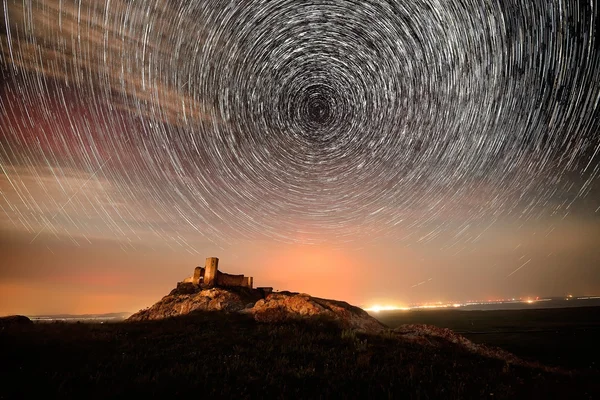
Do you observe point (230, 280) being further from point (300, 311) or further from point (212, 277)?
point (300, 311)

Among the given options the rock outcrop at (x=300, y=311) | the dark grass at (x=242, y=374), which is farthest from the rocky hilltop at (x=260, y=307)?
the dark grass at (x=242, y=374)

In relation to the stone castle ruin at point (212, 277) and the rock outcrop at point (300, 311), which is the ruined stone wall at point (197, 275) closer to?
the stone castle ruin at point (212, 277)

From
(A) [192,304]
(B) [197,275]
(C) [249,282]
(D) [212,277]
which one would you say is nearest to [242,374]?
(A) [192,304]

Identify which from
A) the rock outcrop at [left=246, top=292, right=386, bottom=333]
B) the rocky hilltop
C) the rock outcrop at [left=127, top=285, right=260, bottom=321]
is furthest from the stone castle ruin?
the rock outcrop at [left=246, top=292, right=386, bottom=333]

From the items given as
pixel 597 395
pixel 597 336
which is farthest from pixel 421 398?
pixel 597 336

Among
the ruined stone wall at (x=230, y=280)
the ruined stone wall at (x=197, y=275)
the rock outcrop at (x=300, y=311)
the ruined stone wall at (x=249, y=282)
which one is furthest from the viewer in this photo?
the ruined stone wall at (x=249, y=282)

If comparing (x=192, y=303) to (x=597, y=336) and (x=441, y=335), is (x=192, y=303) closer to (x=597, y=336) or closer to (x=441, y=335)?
(x=441, y=335)
